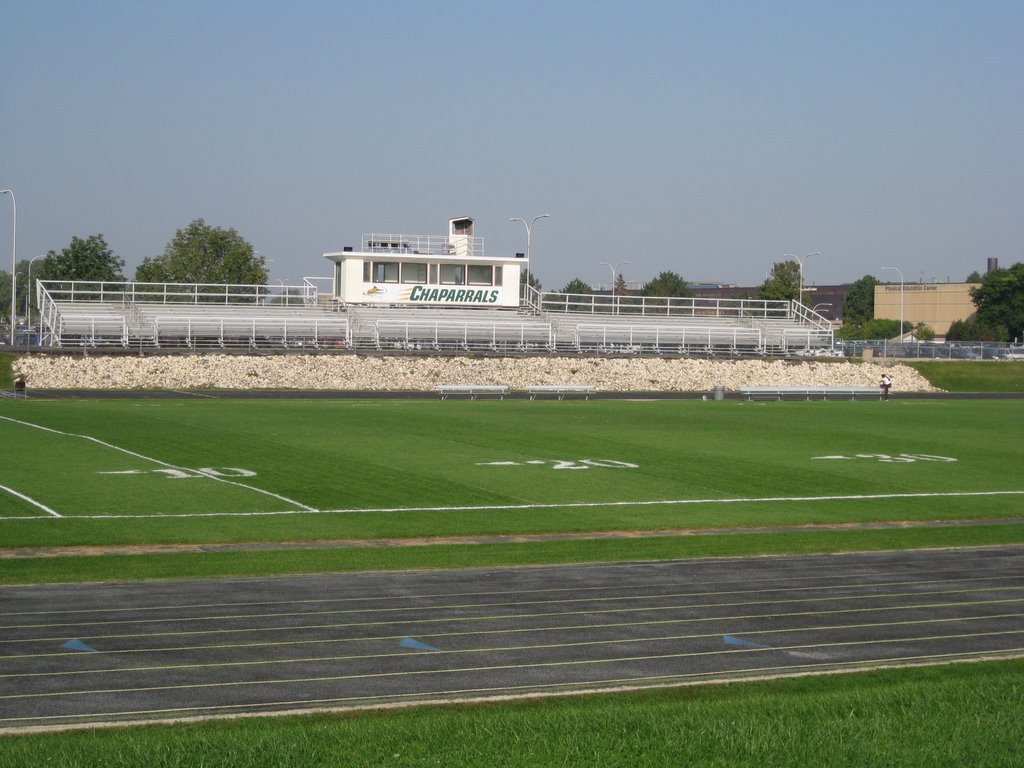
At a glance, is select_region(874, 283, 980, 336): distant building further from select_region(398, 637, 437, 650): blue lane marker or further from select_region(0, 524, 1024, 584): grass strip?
select_region(398, 637, 437, 650): blue lane marker

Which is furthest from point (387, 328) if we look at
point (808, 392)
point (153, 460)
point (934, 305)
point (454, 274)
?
point (934, 305)

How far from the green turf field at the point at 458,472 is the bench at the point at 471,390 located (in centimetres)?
1135

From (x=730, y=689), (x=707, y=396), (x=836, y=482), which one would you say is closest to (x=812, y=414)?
(x=707, y=396)

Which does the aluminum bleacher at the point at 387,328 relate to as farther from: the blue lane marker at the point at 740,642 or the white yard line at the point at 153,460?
the blue lane marker at the point at 740,642

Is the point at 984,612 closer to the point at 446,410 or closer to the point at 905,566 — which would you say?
the point at 905,566

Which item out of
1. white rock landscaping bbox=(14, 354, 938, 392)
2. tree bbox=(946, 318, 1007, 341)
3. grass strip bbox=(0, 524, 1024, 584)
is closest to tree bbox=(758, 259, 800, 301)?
tree bbox=(946, 318, 1007, 341)

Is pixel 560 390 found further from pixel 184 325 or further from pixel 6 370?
pixel 6 370

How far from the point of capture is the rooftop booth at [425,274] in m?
77.4

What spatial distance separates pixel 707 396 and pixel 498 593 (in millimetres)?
51849

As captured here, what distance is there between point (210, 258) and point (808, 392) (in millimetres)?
60084

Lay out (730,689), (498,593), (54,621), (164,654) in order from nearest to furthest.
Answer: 1. (730,689)
2. (164,654)
3. (54,621)
4. (498,593)

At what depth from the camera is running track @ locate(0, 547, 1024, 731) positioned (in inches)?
404

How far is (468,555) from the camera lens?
17766 millimetres

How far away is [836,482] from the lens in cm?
2808
